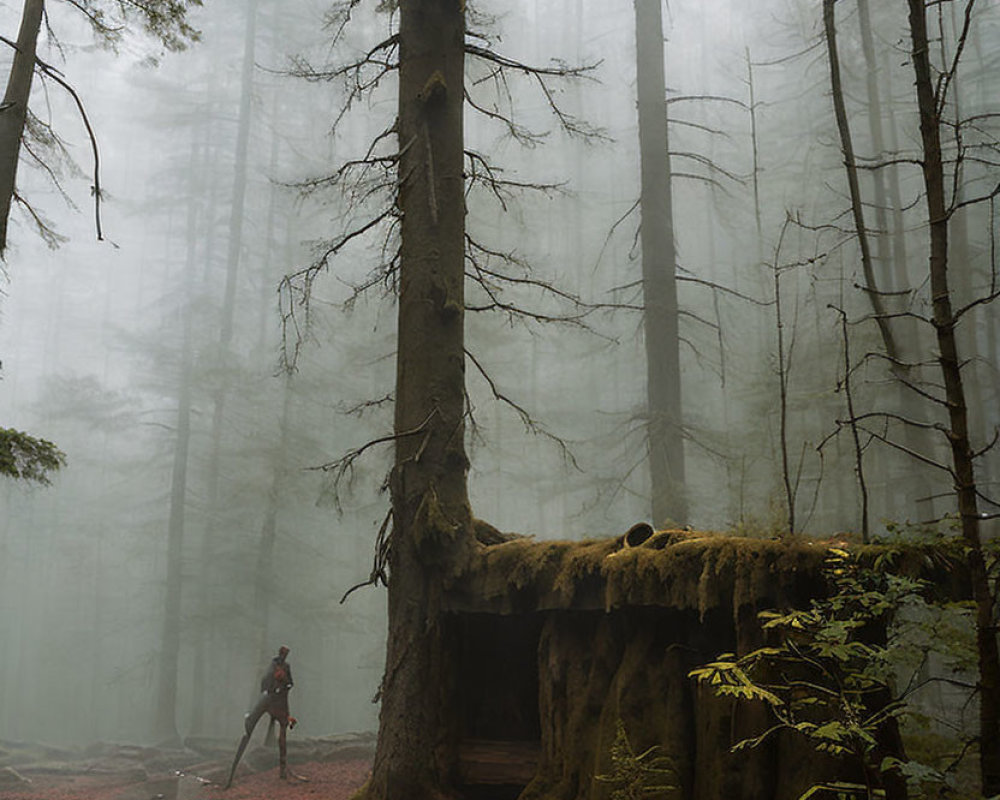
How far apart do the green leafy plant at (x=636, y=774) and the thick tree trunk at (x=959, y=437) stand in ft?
6.40

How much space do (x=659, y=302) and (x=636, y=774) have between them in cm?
774

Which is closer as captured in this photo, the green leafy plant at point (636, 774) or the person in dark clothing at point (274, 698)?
the green leafy plant at point (636, 774)

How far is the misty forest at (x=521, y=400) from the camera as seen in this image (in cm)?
483

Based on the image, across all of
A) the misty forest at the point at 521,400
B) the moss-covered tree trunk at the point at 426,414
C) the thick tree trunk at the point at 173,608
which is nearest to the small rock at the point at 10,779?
the misty forest at the point at 521,400

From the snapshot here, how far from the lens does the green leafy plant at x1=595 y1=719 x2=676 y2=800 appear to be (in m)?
4.87

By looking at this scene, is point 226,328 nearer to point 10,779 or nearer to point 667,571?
point 10,779

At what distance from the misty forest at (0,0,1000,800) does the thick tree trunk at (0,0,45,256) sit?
37mm

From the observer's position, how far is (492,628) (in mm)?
7430

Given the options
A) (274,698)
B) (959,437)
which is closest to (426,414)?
(959,437)

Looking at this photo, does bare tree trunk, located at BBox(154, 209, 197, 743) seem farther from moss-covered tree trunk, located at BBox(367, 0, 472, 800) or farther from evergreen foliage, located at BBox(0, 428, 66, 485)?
moss-covered tree trunk, located at BBox(367, 0, 472, 800)

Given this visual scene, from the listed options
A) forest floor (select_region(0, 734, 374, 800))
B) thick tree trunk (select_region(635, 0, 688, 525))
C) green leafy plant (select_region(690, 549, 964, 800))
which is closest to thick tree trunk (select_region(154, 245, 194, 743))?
forest floor (select_region(0, 734, 374, 800))

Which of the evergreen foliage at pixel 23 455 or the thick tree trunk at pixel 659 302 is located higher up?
the thick tree trunk at pixel 659 302

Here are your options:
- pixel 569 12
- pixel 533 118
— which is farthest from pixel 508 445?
pixel 569 12

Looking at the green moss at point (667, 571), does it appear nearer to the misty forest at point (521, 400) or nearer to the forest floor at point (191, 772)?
the misty forest at point (521, 400)
